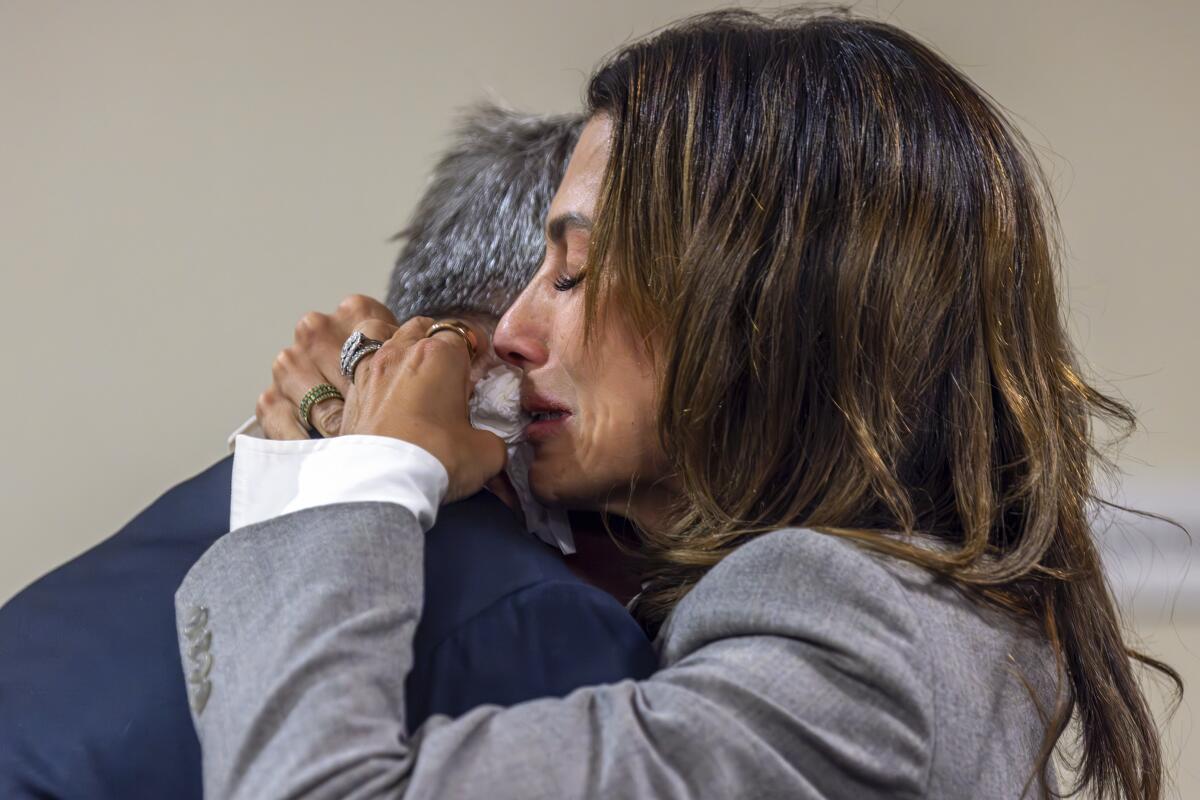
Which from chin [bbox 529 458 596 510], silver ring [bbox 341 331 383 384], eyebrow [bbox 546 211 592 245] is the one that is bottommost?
chin [bbox 529 458 596 510]

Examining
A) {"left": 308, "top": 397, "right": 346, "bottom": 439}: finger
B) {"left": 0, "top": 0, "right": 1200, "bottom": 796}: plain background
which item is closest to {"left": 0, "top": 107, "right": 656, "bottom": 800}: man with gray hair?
{"left": 308, "top": 397, "right": 346, "bottom": 439}: finger

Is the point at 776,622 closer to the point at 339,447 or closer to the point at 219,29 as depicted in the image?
the point at 339,447

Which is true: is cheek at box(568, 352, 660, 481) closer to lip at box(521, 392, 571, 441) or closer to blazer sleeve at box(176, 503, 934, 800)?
lip at box(521, 392, 571, 441)

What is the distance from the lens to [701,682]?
710mm

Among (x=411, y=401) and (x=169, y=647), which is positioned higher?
(x=411, y=401)

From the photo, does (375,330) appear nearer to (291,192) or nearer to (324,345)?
(324,345)

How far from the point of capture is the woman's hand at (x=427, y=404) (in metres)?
0.86

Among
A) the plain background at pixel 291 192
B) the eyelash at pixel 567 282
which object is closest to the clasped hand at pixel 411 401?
the eyelash at pixel 567 282

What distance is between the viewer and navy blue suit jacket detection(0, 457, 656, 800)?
760 millimetres

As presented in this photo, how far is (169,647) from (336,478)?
160 mm

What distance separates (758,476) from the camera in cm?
92

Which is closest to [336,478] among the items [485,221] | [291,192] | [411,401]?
[411,401]

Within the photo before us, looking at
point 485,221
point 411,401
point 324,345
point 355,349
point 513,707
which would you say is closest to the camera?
point 513,707

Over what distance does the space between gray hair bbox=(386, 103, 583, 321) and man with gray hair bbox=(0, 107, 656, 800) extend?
35 centimetres
